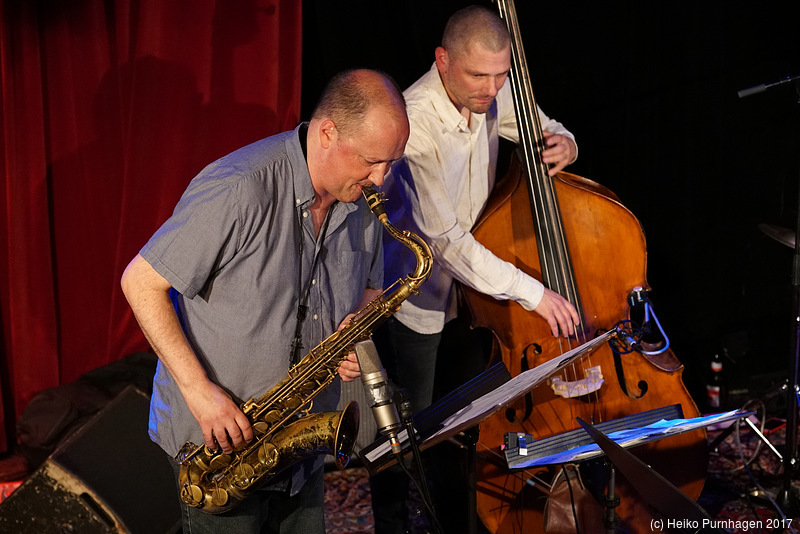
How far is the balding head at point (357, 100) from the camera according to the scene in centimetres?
203

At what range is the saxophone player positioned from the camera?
6.37ft

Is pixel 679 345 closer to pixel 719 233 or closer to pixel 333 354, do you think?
pixel 719 233

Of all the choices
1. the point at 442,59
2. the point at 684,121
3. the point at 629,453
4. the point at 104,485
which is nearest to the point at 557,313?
the point at 629,453

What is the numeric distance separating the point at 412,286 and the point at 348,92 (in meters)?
0.63

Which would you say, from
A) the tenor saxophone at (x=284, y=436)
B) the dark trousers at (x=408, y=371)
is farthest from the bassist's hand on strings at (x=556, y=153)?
the tenor saxophone at (x=284, y=436)

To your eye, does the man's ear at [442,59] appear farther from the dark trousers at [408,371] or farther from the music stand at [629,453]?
the music stand at [629,453]

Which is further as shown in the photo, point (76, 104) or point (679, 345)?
point (679, 345)

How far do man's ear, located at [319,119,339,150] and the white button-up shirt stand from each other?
0.77 metres

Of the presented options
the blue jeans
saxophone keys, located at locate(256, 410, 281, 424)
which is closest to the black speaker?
the blue jeans

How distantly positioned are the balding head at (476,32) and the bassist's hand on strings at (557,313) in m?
0.91

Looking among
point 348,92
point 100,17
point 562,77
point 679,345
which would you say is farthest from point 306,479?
point 679,345

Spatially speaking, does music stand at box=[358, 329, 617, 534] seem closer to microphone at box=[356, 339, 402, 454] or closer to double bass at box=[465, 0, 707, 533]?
microphone at box=[356, 339, 402, 454]

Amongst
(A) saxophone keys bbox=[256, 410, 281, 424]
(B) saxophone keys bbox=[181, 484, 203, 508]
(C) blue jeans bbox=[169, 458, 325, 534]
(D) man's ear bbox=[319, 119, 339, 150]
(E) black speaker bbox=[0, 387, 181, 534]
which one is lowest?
(E) black speaker bbox=[0, 387, 181, 534]

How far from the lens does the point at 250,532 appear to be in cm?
222
